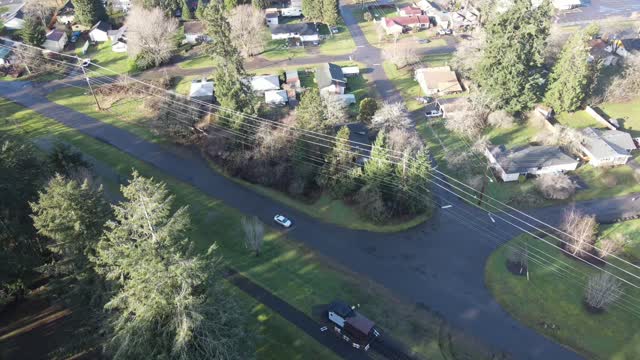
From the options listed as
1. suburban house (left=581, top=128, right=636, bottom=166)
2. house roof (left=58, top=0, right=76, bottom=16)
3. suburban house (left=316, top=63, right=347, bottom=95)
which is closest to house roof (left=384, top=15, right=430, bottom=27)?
suburban house (left=316, top=63, right=347, bottom=95)

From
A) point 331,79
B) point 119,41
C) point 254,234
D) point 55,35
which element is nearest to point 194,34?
point 119,41

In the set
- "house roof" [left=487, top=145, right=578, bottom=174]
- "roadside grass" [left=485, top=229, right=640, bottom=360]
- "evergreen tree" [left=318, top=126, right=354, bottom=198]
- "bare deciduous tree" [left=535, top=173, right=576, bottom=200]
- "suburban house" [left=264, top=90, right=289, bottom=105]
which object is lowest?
"roadside grass" [left=485, top=229, right=640, bottom=360]

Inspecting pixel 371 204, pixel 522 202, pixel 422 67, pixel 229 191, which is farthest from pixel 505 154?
pixel 229 191

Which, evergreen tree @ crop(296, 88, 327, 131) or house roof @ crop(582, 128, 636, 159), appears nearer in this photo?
evergreen tree @ crop(296, 88, 327, 131)

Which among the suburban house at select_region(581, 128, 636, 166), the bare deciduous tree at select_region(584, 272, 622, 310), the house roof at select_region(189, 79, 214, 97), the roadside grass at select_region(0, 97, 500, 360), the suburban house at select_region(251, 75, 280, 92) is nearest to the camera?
the roadside grass at select_region(0, 97, 500, 360)

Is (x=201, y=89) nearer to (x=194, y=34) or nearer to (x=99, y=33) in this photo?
(x=194, y=34)

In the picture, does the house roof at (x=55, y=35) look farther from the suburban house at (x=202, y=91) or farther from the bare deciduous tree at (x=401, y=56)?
the bare deciduous tree at (x=401, y=56)

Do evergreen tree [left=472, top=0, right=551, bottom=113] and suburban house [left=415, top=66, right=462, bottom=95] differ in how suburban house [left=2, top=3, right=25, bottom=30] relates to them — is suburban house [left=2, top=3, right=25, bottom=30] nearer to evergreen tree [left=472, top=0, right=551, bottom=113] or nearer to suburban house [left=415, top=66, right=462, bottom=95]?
suburban house [left=415, top=66, right=462, bottom=95]

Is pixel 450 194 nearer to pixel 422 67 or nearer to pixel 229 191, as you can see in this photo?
pixel 229 191
